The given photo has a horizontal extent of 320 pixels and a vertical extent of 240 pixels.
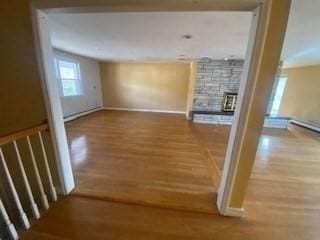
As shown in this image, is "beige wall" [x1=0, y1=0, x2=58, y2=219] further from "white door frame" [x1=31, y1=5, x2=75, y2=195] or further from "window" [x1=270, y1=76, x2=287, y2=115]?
"window" [x1=270, y1=76, x2=287, y2=115]

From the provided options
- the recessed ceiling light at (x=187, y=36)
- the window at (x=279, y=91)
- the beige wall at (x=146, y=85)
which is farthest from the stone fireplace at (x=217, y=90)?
the recessed ceiling light at (x=187, y=36)

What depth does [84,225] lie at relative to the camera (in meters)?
1.63

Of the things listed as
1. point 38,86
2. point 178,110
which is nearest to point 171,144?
point 38,86

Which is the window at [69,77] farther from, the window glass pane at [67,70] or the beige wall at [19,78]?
the beige wall at [19,78]

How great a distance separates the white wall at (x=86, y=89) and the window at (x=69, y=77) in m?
0.17

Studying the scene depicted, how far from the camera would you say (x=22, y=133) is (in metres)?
1.54

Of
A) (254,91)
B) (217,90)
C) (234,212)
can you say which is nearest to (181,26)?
(254,91)

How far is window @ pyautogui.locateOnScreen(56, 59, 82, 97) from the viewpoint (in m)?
5.16

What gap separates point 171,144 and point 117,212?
6.98 feet

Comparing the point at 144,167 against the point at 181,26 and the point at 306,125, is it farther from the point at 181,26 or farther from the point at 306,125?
the point at 306,125

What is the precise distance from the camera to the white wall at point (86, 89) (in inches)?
216

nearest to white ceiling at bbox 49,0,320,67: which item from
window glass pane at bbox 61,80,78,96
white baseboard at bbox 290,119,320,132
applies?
window glass pane at bbox 61,80,78,96

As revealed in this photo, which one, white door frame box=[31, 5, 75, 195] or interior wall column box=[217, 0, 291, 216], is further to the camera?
white door frame box=[31, 5, 75, 195]

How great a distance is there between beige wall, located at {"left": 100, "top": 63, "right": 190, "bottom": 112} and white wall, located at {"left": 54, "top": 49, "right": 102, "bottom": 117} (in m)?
0.40
